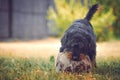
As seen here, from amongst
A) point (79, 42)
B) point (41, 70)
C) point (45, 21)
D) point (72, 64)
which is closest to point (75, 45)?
point (79, 42)

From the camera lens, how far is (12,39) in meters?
8.92

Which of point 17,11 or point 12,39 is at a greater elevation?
point 17,11

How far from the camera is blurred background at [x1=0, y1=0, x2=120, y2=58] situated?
25.1 ft

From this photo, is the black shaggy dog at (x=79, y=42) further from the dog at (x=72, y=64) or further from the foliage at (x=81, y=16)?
the foliage at (x=81, y=16)

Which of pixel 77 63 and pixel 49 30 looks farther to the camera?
pixel 49 30

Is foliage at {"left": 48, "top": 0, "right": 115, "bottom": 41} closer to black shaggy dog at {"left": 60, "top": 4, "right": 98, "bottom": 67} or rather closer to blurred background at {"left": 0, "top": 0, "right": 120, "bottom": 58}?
blurred background at {"left": 0, "top": 0, "right": 120, "bottom": 58}

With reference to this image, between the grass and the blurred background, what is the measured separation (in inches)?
59.9

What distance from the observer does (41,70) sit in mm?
4465

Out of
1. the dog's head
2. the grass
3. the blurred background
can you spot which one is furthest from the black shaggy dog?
the blurred background

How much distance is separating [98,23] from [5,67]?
3.89 metres

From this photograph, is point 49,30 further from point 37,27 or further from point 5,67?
point 5,67

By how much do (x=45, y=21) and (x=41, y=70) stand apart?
6.24 metres

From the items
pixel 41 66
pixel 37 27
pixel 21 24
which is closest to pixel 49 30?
pixel 37 27

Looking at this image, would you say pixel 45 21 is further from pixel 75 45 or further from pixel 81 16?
pixel 75 45
